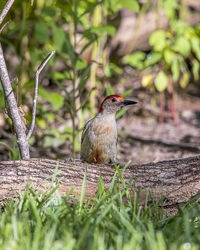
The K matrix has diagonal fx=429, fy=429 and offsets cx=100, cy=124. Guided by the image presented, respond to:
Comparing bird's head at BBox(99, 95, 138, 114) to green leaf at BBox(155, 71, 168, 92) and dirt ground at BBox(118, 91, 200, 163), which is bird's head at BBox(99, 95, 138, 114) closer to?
dirt ground at BBox(118, 91, 200, 163)

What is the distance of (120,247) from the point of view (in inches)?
79.7

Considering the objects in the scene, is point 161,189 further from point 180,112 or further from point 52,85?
point 52,85

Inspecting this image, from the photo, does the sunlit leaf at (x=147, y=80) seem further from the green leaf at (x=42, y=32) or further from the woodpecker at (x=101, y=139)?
the woodpecker at (x=101, y=139)

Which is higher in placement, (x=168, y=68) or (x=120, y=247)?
(x=168, y=68)

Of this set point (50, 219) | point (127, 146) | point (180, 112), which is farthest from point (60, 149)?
point (50, 219)

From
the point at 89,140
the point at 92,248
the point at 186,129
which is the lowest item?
the point at 92,248

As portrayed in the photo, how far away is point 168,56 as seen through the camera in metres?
6.16

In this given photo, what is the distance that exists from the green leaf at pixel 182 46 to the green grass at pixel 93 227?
3.61 m

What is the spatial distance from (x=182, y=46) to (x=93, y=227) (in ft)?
14.0

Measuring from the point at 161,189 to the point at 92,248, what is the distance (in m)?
1.16

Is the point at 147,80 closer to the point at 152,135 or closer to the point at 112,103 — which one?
the point at 152,135

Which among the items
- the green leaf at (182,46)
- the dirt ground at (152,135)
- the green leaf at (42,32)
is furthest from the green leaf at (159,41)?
the green leaf at (42,32)

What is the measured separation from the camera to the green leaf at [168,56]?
20.2 feet

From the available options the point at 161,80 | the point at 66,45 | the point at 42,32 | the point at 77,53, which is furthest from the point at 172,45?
the point at 66,45
